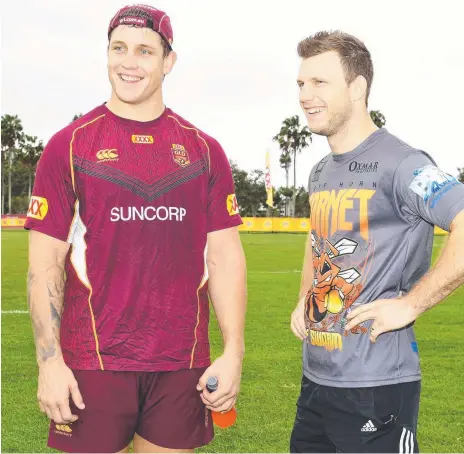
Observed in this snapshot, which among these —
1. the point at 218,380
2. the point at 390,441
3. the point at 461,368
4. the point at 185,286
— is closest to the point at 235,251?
the point at 185,286

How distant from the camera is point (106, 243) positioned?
10.4 ft

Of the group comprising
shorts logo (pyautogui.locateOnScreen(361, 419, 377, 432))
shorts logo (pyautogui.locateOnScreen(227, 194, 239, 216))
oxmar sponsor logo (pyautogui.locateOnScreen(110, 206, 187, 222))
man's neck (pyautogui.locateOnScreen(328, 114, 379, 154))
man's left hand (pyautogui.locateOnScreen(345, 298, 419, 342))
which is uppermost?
man's neck (pyautogui.locateOnScreen(328, 114, 379, 154))

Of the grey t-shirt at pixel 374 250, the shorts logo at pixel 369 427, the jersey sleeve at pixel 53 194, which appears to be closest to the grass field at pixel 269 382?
the shorts logo at pixel 369 427

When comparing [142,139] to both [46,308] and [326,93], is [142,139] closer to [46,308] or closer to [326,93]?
[46,308]

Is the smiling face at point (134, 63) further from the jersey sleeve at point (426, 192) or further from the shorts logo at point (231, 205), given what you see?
the jersey sleeve at point (426, 192)

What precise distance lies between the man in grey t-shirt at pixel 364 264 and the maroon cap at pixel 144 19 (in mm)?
736

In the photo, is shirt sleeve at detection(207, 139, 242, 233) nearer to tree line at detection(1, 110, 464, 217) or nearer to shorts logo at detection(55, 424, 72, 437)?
shorts logo at detection(55, 424, 72, 437)

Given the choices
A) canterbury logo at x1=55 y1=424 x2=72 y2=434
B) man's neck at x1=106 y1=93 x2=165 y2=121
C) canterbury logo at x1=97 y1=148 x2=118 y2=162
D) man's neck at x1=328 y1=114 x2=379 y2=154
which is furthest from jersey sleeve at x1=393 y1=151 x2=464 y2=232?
canterbury logo at x1=55 y1=424 x2=72 y2=434

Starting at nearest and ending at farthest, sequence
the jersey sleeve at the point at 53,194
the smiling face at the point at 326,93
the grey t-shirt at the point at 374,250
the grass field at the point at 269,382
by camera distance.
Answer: the jersey sleeve at the point at 53,194 → the grey t-shirt at the point at 374,250 → the smiling face at the point at 326,93 → the grass field at the point at 269,382

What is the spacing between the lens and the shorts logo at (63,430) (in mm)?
3193

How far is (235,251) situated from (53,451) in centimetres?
341

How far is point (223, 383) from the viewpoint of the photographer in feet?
10.6

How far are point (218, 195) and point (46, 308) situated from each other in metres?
0.90

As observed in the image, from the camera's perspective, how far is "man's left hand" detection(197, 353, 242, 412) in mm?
3215
